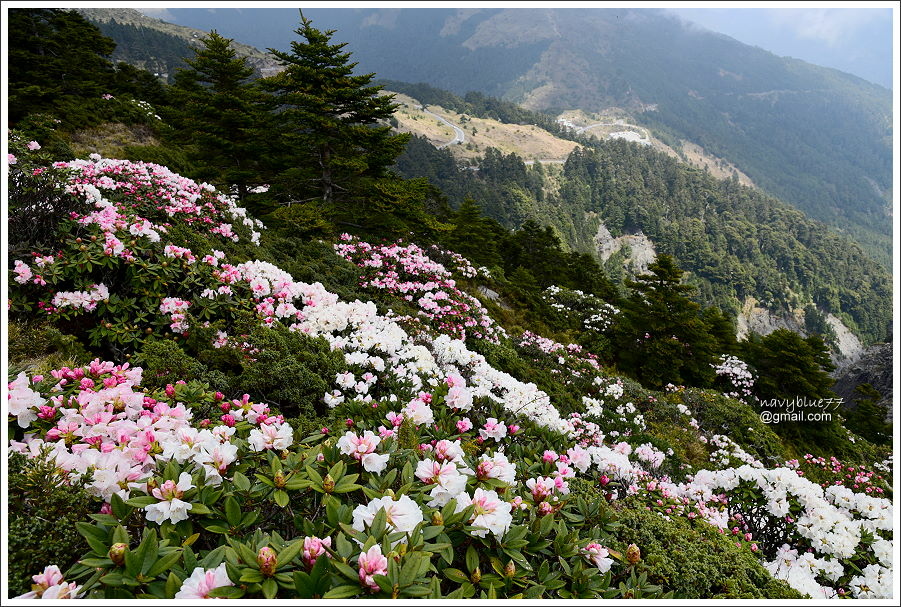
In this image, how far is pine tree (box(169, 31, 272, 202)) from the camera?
12008 mm

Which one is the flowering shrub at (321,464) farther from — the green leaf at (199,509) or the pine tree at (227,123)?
the pine tree at (227,123)

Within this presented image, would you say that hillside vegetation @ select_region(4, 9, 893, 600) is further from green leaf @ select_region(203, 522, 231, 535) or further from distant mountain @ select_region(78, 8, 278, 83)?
distant mountain @ select_region(78, 8, 278, 83)

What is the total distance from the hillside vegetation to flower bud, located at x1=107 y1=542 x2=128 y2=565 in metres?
0.01

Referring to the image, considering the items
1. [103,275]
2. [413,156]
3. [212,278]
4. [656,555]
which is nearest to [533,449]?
[656,555]

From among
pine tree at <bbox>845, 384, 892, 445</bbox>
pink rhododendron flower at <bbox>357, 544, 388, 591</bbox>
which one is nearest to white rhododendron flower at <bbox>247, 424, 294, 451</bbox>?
pink rhododendron flower at <bbox>357, 544, 388, 591</bbox>

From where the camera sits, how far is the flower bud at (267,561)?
4.58ft

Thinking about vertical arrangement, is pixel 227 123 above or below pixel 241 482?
above

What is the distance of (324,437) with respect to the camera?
7.89ft

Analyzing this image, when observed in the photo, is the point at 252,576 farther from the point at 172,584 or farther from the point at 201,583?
the point at 172,584

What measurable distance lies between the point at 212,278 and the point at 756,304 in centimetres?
12281

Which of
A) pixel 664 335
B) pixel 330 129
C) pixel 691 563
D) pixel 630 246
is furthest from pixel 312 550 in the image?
pixel 630 246

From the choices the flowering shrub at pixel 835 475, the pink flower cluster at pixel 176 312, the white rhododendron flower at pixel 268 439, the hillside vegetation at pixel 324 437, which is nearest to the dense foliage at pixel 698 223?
the hillside vegetation at pixel 324 437

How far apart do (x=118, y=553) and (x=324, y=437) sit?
1.06 m

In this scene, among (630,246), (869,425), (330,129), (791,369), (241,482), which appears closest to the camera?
(241,482)
